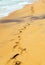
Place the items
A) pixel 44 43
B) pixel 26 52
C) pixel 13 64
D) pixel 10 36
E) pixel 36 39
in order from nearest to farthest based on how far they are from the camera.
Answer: pixel 13 64 < pixel 26 52 < pixel 44 43 < pixel 36 39 < pixel 10 36

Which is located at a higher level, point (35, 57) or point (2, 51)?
point (2, 51)

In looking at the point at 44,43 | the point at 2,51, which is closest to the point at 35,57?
the point at 44,43

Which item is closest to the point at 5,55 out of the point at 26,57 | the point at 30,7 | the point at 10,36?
the point at 26,57

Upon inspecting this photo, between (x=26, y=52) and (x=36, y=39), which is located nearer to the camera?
(x=26, y=52)

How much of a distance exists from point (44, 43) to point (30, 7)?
20.1 ft

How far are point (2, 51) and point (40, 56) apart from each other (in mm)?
893

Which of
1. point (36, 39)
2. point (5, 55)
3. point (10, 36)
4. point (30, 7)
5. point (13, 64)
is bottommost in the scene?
point (13, 64)

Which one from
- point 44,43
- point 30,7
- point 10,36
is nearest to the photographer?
point 44,43

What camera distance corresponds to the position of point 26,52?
11.0ft

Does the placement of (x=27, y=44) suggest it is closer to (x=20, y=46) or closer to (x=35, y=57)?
(x=20, y=46)

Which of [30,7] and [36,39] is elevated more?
[30,7]

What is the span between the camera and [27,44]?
3.71 meters

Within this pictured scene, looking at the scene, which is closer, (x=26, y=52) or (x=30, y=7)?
(x=26, y=52)

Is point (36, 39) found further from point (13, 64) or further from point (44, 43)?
point (13, 64)
